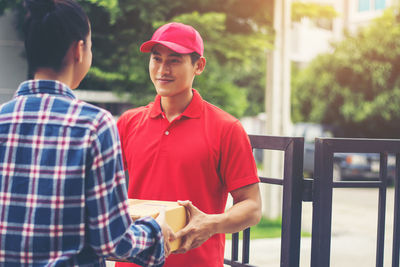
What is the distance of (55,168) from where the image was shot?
4.35 ft

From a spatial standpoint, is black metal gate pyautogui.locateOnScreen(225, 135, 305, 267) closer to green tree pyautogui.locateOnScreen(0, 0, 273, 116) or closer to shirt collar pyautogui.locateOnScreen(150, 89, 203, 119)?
shirt collar pyautogui.locateOnScreen(150, 89, 203, 119)

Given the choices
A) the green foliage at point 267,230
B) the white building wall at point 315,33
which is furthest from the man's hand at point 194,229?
the white building wall at point 315,33

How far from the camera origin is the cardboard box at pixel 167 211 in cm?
167

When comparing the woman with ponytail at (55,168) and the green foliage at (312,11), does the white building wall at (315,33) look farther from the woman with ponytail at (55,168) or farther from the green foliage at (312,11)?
the woman with ponytail at (55,168)

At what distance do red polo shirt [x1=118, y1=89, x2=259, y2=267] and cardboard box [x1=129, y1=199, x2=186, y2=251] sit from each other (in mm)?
225

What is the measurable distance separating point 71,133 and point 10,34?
5.98 m

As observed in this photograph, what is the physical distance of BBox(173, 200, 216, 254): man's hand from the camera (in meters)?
1.84

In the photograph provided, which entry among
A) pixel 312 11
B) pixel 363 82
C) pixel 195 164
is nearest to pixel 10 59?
pixel 312 11

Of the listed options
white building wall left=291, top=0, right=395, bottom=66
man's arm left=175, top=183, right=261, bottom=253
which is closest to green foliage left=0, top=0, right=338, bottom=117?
man's arm left=175, top=183, right=261, bottom=253

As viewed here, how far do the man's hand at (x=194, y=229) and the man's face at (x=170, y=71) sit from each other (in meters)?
0.56

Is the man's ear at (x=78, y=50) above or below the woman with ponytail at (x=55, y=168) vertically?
above

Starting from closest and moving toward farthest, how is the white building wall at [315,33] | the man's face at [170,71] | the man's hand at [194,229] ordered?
the man's hand at [194,229] < the man's face at [170,71] < the white building wall at [315,33]

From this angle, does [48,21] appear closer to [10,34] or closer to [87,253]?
[87,253]

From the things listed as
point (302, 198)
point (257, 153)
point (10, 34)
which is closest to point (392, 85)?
point (257, 153)
